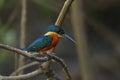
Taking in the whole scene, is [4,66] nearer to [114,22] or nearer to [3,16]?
[3,16]

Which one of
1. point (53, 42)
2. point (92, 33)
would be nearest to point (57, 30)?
point (53, 42)

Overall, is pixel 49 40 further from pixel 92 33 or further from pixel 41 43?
pixel 92 33

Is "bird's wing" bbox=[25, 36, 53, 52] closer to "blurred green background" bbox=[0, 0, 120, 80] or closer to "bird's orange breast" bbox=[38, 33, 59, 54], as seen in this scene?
"bird's orange breast" bbox=[38, 33, 59, 54]

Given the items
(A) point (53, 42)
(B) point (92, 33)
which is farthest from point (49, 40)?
(B) point (92, 33)

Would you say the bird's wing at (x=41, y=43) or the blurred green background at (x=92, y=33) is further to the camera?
the blurred green background at (x=92, y=33)

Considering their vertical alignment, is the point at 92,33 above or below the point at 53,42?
below

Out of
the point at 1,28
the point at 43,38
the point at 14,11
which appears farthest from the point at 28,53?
the point at 14,11

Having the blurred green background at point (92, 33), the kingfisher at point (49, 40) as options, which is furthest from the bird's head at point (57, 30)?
the blurred green background at point (92, 33)

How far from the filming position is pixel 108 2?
403cm

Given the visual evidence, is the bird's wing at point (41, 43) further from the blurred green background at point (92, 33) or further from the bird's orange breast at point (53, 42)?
the blurred green background at point (92, 33)

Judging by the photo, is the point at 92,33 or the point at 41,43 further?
the point at 92,33

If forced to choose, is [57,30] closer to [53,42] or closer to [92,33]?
[53,42]

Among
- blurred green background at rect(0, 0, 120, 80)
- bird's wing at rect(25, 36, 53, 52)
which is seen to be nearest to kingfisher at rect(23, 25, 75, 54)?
bird's wing at rect(25, 36, 53, 52)

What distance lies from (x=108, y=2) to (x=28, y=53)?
284 centimetres
